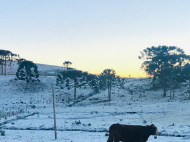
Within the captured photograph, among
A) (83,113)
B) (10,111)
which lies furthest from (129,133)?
(10,111)

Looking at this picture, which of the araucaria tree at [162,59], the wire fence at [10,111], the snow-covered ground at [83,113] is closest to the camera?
the snow-covered ground at [83,113]

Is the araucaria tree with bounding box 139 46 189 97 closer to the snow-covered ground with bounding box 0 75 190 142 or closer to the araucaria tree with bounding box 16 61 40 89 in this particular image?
the snow-covered ground with bounding box 0 75 190 142

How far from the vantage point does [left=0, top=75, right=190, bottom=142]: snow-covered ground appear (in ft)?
69.4

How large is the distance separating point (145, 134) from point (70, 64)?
9968 centimetres

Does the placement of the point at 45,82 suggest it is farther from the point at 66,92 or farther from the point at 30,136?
the point at 30,136

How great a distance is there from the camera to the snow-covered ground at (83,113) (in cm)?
2116

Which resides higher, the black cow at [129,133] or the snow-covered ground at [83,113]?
the black cow at [129,133]

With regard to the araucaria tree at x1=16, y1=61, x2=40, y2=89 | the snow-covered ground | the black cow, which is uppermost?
the araucaria tree at x1=16, y1=61, x2=40, y2=89

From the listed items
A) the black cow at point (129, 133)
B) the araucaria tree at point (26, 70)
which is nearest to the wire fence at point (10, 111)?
the araucaria tree at point (26, 70)

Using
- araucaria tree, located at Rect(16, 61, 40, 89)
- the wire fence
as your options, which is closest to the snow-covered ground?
the wire fence

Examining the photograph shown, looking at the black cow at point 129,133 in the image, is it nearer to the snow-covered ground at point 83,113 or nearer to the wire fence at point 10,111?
the snow-covered ground at point 83,113

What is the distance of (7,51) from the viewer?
84.6 metres

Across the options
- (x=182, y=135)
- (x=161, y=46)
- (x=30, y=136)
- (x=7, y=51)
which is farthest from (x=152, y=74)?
(x=7, y=51)

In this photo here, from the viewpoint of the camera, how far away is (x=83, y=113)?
3862 centimetres
